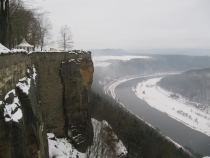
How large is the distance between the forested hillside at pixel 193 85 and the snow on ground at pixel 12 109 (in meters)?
146

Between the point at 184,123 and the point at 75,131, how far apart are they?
73461 mm

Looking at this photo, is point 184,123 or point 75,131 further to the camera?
point 184,123

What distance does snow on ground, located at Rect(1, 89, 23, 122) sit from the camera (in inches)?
248

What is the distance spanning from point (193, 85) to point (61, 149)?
548 feet

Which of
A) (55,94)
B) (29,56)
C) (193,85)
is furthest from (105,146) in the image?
(193,85)

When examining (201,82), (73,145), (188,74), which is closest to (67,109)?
(73,145)

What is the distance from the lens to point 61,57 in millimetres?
15570

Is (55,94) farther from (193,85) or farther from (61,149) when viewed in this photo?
(193,85)

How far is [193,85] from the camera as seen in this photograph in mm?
161500

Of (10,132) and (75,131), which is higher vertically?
(10,132)

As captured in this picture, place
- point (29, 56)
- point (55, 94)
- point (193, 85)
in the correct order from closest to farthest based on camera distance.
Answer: point (29, 56) → point (55, 94) → point (193, 85)

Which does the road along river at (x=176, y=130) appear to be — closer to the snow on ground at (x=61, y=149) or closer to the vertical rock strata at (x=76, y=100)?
the vertical rock strata at (x=76, y=100)

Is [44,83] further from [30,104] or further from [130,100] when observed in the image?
[130,100]

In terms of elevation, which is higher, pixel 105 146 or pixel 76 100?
pixel 76 100
